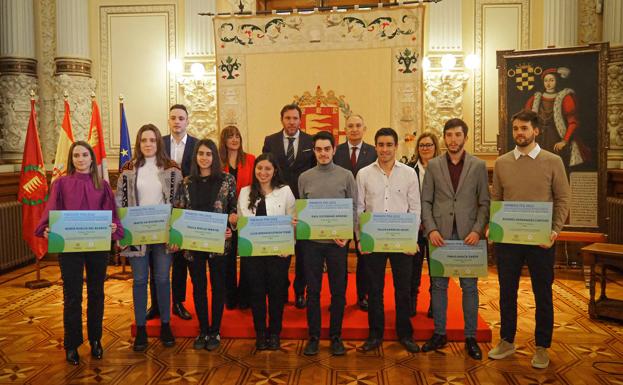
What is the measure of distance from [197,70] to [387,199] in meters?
4.81

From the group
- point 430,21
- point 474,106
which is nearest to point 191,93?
point 430,21

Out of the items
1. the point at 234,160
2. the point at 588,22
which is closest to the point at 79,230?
the point at 234,160

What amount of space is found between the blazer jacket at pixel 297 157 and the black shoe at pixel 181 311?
1.26 metres

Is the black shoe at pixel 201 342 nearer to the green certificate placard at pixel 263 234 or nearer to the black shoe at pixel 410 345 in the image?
the green certificate placard at pixel 263 234

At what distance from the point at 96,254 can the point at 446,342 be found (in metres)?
2.42

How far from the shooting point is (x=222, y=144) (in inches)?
158

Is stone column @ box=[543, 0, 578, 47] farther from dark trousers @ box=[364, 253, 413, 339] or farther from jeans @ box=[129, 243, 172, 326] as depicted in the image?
jeans @ box=[129, 243, 172, 326]

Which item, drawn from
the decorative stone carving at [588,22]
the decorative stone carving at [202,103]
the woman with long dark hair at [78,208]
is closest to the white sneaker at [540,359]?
the woman with long dark hair at [78,208]

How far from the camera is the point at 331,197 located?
344cm

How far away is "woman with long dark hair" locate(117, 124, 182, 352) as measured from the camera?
3.52m

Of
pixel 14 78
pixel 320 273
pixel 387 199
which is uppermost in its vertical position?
pixel 14 78

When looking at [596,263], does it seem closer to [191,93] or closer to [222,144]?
[222,144]

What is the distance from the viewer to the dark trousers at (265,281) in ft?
11.5

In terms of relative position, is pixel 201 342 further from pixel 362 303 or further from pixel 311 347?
pixel 362 303
